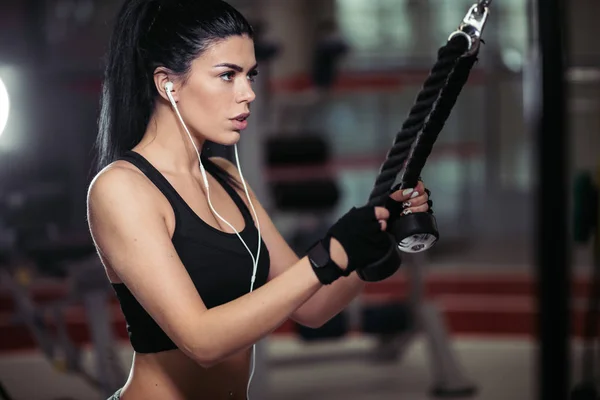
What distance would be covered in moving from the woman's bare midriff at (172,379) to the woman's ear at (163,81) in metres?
0.33

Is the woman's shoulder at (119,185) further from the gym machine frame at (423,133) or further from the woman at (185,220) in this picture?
the gym machine frame at (423,133)

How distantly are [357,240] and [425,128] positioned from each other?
166 millimetres

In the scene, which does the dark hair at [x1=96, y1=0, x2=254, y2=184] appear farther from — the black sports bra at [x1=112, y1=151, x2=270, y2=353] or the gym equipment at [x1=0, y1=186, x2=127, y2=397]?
the gym equipment at [x1=0, y1=186, x2=127, y2=397]

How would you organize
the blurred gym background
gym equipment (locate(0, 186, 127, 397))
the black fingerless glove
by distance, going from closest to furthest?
the black fingerless glove
gym equipment (locate(0, 186, 127, 397))
the blurred gym background

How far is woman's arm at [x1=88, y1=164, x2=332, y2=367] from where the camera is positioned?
0.95m

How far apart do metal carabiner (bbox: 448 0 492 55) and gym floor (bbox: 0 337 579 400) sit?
7.00 ft

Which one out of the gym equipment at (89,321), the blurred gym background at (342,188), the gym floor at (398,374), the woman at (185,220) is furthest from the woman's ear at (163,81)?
the gym floor at (398,374)

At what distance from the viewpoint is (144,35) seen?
104 cm

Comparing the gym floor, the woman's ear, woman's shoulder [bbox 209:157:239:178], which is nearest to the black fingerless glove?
the woman's ear

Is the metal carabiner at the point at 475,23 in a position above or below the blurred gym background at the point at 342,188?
above

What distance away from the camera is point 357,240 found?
3.05ft

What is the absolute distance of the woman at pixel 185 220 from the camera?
3.14ft

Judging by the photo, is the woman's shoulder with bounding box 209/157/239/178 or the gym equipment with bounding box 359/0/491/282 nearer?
the gym equipment with bounding box 359/0/491/282

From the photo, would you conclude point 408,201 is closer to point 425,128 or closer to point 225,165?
point 425,128
